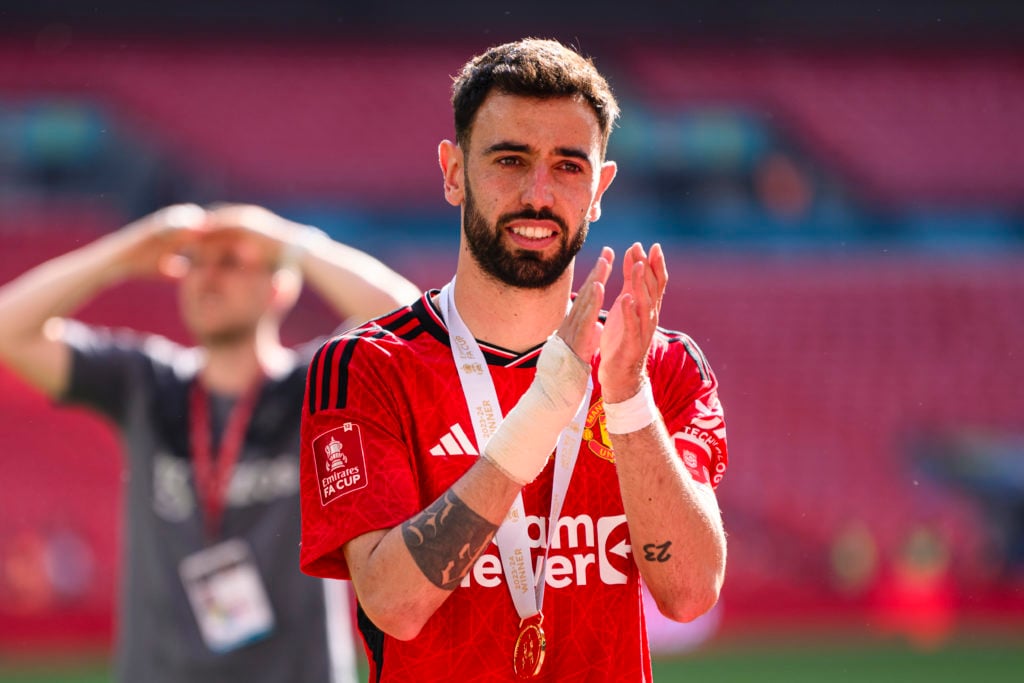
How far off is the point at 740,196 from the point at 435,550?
833 inches

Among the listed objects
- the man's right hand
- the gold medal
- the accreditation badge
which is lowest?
the gold medal

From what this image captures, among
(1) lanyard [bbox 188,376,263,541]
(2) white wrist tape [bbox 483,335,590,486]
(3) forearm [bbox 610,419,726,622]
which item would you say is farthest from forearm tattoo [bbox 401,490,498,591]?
(1) lanyard [bbox 188,376,263,541]

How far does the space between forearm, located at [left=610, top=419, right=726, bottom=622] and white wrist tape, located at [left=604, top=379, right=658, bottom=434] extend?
0.01 meters

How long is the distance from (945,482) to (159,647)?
17300 millimetres

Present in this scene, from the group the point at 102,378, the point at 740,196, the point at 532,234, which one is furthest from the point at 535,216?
the point at 740,196

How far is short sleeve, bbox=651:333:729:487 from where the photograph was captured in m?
2.58

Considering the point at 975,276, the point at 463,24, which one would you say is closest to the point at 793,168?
the point at 975,276

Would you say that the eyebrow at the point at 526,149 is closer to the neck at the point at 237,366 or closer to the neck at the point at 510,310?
the neck at the point at 510,310

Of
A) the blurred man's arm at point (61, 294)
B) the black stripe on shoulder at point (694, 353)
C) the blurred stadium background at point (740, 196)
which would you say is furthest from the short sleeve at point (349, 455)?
the blurred stadium background at point (740, 196)

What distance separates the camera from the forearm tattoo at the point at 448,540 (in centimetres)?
231

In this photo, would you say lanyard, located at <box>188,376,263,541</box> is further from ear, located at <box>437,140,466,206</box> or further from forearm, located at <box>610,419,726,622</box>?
forearm, located at <box>610,419,726,622</box>

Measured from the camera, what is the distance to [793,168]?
927 inches

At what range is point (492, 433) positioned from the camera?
8.27 ft

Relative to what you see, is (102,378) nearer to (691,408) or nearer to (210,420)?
(210,420)
